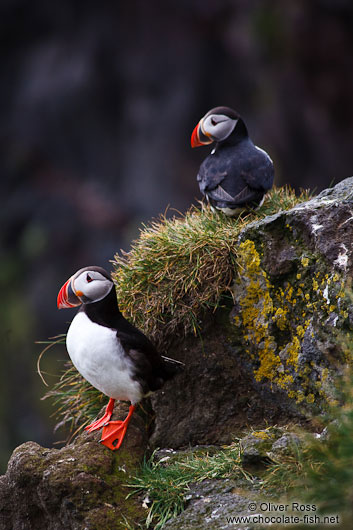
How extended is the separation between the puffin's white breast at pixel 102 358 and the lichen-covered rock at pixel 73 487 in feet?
1.02

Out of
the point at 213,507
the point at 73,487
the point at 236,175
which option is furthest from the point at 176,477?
the point at 236,175

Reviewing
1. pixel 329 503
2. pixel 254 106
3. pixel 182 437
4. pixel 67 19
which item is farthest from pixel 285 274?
pixel 67 19

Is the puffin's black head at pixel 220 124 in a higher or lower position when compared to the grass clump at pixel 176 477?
higher

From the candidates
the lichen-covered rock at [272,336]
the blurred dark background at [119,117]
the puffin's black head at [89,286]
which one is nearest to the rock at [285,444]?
the lichen-covered rock at [272,336]

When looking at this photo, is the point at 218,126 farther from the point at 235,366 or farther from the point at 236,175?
the point at 235,366

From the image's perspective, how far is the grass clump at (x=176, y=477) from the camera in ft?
10.5

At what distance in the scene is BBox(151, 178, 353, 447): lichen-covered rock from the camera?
11.4ft

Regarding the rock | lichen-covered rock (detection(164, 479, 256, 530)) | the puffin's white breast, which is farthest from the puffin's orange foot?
the rock

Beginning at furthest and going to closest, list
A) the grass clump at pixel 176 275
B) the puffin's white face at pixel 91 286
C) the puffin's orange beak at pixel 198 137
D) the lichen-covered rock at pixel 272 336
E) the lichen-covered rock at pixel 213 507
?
1. the puffin's orange beak at pixel 198 137
2. the grass clump at pixel 176 275
3. the puffin's white face at pixel 91 286
4. the lichen-covered rock at pixel 272 336
5. the lichen-covered rock at pixel 213 507

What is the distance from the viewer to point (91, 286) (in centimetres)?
361

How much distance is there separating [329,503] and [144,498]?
52.0 inches

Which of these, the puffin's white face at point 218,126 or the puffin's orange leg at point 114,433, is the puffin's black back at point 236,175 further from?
the puffin's orange leg at point 114,433

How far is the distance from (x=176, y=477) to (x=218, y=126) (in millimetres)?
2615

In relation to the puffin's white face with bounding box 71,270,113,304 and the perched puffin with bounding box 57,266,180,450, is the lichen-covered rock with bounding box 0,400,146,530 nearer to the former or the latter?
the perched puffin with bounding box 57,266,180,450
